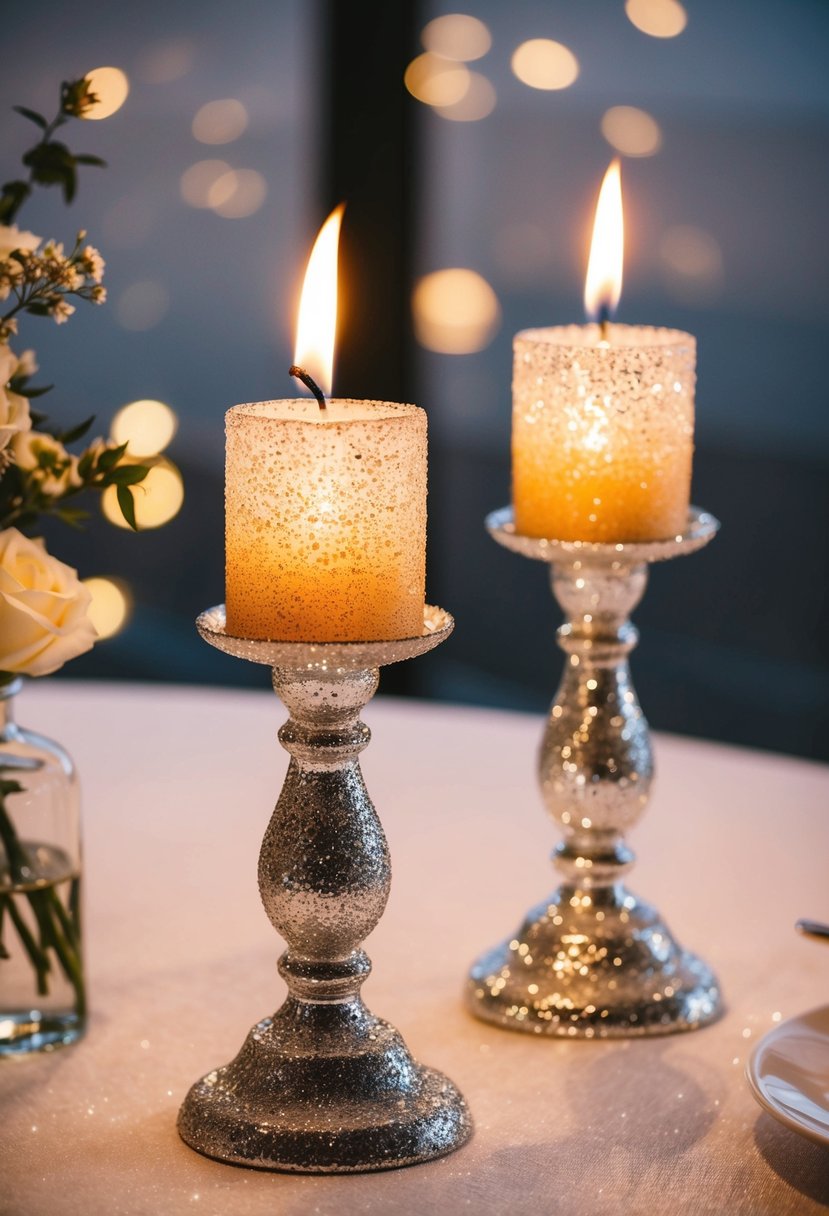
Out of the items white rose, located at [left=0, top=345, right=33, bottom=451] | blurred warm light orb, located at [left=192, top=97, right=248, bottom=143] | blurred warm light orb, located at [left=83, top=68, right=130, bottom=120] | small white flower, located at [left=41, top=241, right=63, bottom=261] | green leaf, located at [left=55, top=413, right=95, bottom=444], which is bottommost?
green leaf, located at [left=55, top=413, right=95, bottom=444]

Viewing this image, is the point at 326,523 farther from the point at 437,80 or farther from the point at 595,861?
the point at 437,80

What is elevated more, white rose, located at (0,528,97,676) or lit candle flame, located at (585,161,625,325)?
lit candle flame, located at (585,161,625,325)

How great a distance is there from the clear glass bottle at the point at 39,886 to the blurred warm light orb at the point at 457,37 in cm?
282

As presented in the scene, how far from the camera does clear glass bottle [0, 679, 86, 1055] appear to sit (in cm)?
92

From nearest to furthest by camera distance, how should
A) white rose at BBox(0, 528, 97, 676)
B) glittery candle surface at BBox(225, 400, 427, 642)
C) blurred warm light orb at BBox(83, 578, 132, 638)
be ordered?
glittery candle surface at BBox(225, 400, 427, 642)
white rose at BBox(0, 528, 97, 676)
blurred warm light orb at BBox(83, 578, 132, 638)

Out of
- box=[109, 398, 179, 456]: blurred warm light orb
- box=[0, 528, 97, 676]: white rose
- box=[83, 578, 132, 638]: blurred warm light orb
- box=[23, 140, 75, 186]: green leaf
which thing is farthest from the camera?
box=[83, 578, 132, 638]: blurred warm light orb

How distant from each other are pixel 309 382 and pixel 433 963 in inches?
16.1

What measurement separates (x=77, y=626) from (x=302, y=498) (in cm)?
18

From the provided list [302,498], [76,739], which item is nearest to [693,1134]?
[302,498]

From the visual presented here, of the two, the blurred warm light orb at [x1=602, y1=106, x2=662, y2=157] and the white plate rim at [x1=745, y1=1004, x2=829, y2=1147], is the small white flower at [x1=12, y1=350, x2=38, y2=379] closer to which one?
the white plate rim at [x1=745, y1=1004, x2=829, y2=1147]

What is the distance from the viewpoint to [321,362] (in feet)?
2.55

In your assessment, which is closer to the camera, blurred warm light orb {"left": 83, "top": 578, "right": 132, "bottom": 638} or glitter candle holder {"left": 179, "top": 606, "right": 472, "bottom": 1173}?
glitter candle holder {"left": 179, "top": 606, "right": 472, "bottom": 1173}

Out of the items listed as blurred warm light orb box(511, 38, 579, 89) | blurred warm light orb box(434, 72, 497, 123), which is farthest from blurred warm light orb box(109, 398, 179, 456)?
blurred warm light orb box(511, 38, 579, 89)

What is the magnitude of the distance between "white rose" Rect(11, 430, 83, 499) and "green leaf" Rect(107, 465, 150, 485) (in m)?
0.04
